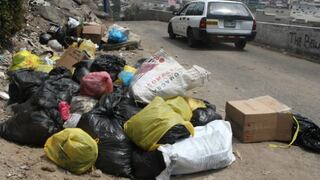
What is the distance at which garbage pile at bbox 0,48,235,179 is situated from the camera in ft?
15.1

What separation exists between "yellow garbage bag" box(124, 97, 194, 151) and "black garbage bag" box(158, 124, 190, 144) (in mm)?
29

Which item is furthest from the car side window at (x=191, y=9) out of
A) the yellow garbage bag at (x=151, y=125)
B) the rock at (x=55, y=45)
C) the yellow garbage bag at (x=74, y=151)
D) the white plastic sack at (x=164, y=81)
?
the yellow garbage bag at (x=74, y=151)

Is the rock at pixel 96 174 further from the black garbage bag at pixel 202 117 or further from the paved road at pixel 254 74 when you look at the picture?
the paved road at pixel 254 74

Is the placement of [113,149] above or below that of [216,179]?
above

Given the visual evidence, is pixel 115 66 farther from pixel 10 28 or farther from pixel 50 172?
pixel 10 28

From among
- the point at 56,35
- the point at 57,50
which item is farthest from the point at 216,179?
the point at 56,35

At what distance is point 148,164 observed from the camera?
462cm

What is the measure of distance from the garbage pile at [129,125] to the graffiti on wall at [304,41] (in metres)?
9.18

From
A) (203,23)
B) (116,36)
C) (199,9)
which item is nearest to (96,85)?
(116,36)

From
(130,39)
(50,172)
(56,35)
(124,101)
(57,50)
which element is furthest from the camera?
(130,39)

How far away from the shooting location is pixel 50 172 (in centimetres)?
443

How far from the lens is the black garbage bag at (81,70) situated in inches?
267

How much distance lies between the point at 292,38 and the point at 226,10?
244 centimetres

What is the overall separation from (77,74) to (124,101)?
156 cm
